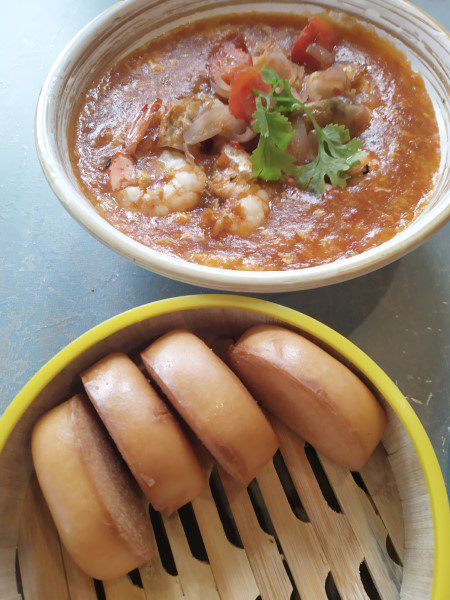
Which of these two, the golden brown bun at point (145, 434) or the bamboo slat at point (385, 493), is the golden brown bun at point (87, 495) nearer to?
the golden brown bun at point (145, 434)

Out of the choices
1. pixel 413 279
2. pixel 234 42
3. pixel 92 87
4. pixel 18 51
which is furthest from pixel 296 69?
pixel 18 51

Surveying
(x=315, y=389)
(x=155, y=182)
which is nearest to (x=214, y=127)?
(x=155, y=182)

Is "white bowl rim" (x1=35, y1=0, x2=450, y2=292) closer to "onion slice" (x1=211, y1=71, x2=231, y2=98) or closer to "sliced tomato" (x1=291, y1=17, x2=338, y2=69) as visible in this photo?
"onion slice" (x1=211, y1=71, x2=231, y2=98)

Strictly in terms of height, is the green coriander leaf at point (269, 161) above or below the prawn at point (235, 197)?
above

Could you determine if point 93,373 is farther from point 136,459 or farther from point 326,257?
point 326,257

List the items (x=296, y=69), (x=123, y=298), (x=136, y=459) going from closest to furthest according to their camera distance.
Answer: (x=136, y=459), (x=123, y=298), (x=296, y=69)

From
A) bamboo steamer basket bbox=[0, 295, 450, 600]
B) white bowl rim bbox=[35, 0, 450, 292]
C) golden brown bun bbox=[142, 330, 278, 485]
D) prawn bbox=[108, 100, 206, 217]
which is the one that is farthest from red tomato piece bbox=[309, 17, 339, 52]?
golden brown bun bbox=[142, 330, 278, 485]

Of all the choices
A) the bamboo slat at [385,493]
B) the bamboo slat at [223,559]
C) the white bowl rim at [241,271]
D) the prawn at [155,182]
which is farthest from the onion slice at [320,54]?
the bamboo slat at [223,559]
